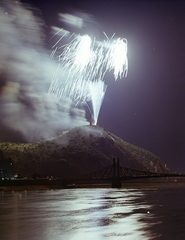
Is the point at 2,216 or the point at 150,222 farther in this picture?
the point at 2,216

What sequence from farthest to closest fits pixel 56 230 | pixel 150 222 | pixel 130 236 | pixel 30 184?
pixel 30 184 < pixel 150 222 < pixel 56 230 < pixel 130 236

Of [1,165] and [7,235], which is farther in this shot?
[1,165]

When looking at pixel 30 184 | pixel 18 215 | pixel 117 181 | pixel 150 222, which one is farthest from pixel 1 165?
pixel 150 222

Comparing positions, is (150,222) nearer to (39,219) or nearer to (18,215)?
(39,219)

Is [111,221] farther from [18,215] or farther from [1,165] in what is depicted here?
[1,165]

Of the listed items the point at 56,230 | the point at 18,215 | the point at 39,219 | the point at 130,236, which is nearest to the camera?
the point at 130,236

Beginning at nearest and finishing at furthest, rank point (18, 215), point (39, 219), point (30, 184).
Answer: point (39, 219) → point (18, 215) → point (30, 184)

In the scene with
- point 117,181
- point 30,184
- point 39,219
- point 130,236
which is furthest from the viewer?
point 117,181

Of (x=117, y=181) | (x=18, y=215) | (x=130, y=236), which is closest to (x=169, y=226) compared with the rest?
(x=130, y=236)
